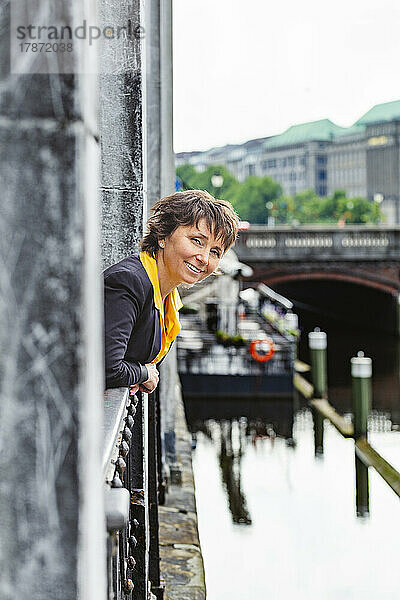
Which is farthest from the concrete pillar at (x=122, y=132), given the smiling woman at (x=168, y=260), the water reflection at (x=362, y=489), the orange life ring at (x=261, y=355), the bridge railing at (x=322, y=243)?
the bridge railing at (x=322, y=243)

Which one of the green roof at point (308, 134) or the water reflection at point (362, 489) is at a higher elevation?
the green roof at point (308, 134)

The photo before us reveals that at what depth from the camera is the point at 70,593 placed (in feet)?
3.47

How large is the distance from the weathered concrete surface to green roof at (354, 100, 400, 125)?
270ft

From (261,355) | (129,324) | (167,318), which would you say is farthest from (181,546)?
(261,355)

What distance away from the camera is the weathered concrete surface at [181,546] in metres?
4.91

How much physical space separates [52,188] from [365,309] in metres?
28.5

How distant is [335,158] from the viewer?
87250mm

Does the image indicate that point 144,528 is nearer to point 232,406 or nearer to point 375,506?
point 375,506

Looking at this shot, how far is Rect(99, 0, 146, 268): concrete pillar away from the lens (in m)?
2.81

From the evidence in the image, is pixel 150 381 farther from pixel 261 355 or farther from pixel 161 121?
pixel 261 355

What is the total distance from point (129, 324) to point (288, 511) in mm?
6147

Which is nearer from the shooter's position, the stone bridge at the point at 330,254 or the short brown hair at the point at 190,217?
the short brown hair at the point at 190,217

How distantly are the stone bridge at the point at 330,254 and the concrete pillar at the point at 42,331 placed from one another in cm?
2297

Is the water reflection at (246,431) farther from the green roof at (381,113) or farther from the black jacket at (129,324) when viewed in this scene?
the green roof at (381,113)
